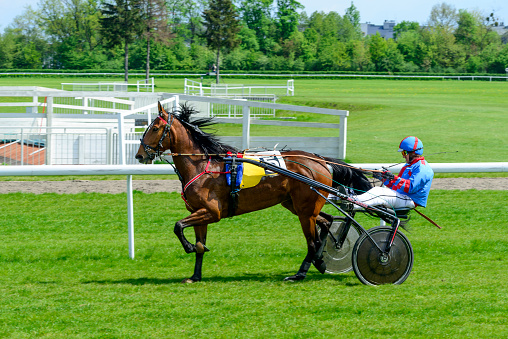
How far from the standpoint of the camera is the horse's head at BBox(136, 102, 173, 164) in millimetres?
5625

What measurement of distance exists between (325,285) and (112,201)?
552cm

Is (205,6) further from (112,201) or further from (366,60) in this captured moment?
(112,201)

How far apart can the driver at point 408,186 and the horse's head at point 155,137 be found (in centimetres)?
188

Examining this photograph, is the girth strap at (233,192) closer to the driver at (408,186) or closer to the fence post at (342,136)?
the driver at (408,186)

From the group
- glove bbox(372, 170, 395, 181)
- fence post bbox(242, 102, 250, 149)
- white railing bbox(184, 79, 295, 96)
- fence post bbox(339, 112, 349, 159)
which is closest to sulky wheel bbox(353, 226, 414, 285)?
glove bbox(372, 170, 395, 181)

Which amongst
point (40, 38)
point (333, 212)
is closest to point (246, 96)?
point (333, 212)

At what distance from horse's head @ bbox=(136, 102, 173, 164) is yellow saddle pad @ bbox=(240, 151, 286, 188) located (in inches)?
31.6

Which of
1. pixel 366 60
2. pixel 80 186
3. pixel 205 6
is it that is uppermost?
pixel 205 6

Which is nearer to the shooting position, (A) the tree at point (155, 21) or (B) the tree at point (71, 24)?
(A) the tree at point (155, 21)

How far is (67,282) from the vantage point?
563 cm

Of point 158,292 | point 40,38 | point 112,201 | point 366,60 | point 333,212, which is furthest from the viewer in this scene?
point 40,38

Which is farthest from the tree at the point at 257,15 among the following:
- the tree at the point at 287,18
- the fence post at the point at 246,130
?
the fence post at the point at 246,130

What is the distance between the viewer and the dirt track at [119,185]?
11.4 m

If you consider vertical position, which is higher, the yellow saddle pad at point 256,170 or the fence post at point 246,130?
the yellow saddle pad at point 256,170
